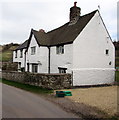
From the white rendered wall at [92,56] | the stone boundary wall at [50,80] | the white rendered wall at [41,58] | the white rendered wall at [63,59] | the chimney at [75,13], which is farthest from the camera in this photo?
the white rendered wall at [41,58]

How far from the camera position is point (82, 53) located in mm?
17172

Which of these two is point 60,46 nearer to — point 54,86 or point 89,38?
point 89,38

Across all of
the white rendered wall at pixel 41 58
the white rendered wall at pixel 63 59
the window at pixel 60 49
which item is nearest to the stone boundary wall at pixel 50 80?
the white rendered wall at pixel 63 59

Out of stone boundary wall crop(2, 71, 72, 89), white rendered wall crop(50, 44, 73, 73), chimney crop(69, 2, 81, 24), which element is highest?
chimney crop(69, 2, 81, 24)

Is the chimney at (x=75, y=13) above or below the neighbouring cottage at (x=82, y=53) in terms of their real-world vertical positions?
above

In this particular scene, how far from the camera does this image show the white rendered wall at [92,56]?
54.4 feet

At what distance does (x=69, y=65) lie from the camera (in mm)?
17078

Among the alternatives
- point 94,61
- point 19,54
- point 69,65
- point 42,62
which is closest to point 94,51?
point 94,61

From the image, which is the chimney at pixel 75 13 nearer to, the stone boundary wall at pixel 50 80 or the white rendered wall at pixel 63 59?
the white rendered wall at pixel 63 59

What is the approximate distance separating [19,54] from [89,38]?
21.7 metres

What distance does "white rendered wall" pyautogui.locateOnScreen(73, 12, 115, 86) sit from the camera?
16594 millimetres

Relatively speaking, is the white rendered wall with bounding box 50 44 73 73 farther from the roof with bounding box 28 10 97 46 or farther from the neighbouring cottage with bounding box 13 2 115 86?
the roof with bounding box 28 10 97 46

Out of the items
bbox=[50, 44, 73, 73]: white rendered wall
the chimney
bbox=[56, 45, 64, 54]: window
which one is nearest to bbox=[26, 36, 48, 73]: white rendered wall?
bbox=[50, 44, 73, 73]: white rendered wall

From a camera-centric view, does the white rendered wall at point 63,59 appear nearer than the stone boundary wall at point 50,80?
No
